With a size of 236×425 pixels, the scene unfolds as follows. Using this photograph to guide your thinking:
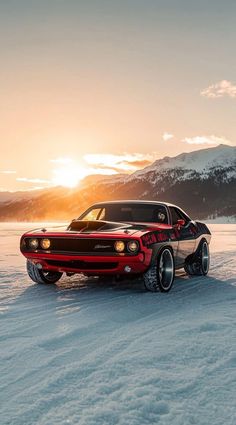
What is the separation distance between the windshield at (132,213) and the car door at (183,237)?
261 mm

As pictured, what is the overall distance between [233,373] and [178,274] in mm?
6075

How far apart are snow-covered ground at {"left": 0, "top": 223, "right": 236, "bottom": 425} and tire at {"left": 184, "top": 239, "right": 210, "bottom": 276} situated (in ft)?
7.33

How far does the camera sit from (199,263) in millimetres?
8727

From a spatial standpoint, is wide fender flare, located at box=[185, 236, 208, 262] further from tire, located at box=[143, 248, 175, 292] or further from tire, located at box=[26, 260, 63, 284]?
tire, located at box=[26, 260, 63, 284]

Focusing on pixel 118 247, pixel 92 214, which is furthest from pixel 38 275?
pixel 118 247

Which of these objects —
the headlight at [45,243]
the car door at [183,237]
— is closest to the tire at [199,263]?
the car door at [183,237]

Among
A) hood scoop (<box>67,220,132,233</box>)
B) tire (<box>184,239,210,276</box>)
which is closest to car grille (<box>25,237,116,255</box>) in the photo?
hood scoop (<box>67,220,132,233</box>)

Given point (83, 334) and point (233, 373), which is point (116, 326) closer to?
point (83, 334)

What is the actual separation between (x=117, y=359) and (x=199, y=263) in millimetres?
5490

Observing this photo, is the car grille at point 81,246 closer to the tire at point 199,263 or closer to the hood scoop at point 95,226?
the hood scoop at point 95,226

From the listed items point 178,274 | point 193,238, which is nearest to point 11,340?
point 193,238

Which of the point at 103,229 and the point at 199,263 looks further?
the point at 199,263

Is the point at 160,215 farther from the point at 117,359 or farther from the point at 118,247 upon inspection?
the point at 117,359

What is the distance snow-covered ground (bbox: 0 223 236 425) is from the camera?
2553mm
